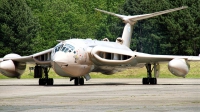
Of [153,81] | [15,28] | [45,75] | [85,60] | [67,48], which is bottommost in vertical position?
[153,81]

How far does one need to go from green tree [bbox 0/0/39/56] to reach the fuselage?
6008 centimetres

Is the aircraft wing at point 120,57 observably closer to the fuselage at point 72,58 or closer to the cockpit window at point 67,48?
the fuselage at point 72,58

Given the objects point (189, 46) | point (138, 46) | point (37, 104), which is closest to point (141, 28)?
point (138, 46)

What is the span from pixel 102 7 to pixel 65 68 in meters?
114

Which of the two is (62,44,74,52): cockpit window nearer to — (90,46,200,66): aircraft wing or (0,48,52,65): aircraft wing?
(90,46,200,66): aircraft wing

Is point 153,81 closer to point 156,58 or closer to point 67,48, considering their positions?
point 156,58

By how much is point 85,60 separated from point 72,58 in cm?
163

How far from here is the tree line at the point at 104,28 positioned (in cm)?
10788

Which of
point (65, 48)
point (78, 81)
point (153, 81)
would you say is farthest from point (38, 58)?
point (153, 81)

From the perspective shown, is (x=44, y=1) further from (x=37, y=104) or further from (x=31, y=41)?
(x=37, y=104)

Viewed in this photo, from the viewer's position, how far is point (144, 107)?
21328 millimetres

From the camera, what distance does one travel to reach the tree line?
10788 cm

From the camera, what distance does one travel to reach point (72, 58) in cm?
4397

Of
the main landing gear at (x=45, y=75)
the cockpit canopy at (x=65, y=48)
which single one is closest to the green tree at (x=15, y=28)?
the main landing gear at (x=45, y=75)
